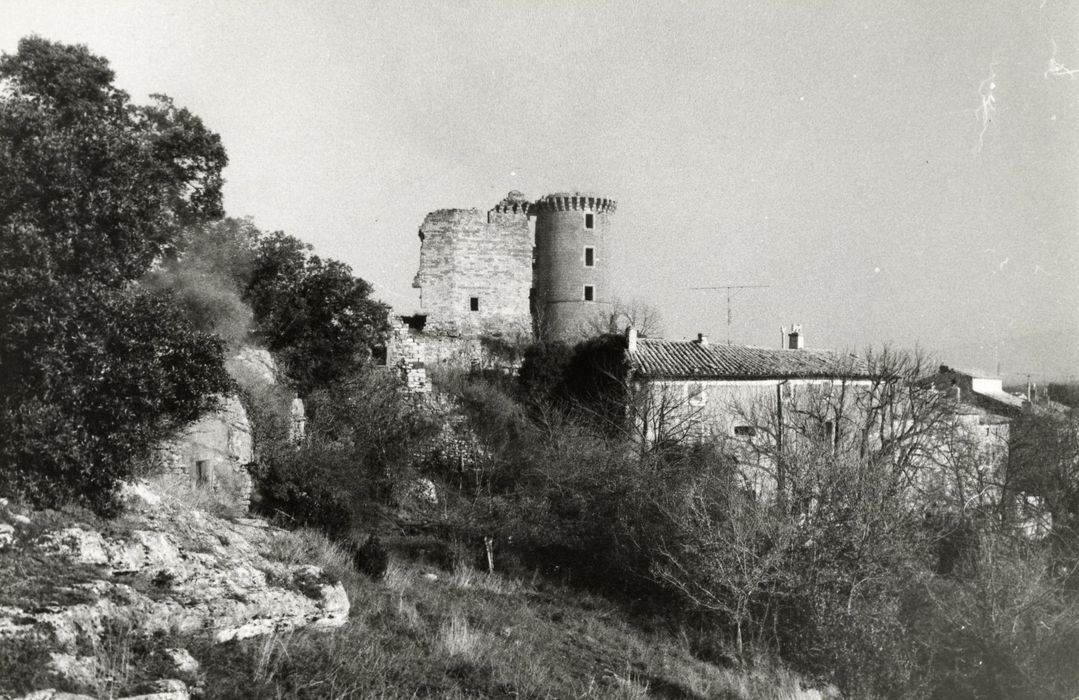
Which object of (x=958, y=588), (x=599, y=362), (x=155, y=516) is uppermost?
(x=599, y=362)

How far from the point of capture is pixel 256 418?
48.2ft

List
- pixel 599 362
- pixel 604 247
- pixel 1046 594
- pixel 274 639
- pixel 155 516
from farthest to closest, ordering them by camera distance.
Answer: pixel 604 247 → pixel 599 362 → pixel 1046 594 → pixel 155 516 → pixel 274 639

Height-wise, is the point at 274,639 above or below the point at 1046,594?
above

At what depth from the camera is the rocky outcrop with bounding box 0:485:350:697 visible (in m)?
5.32

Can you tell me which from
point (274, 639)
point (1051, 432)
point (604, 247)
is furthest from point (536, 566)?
point (604, 247)

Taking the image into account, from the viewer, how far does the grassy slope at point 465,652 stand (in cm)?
620

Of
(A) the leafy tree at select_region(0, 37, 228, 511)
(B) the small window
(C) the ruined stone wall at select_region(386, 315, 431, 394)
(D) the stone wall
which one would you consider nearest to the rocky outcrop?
(A) the leafy tree at select_region(0, 37, 228, 511)

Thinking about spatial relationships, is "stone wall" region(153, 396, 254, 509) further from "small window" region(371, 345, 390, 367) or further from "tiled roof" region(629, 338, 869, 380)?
"tiled roof" region(629, 338, 869, 380)

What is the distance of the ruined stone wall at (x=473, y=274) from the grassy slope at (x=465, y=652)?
24184 millimetres

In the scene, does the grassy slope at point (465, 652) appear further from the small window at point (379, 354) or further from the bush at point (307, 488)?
the small window at point (379, 354)

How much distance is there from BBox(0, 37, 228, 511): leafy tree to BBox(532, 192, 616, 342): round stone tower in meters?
29.6

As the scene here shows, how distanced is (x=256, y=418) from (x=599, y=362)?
13.8 meters

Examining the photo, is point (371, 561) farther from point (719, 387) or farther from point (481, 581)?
point (719, 387)

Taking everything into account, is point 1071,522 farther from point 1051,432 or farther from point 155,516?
point 155,516
